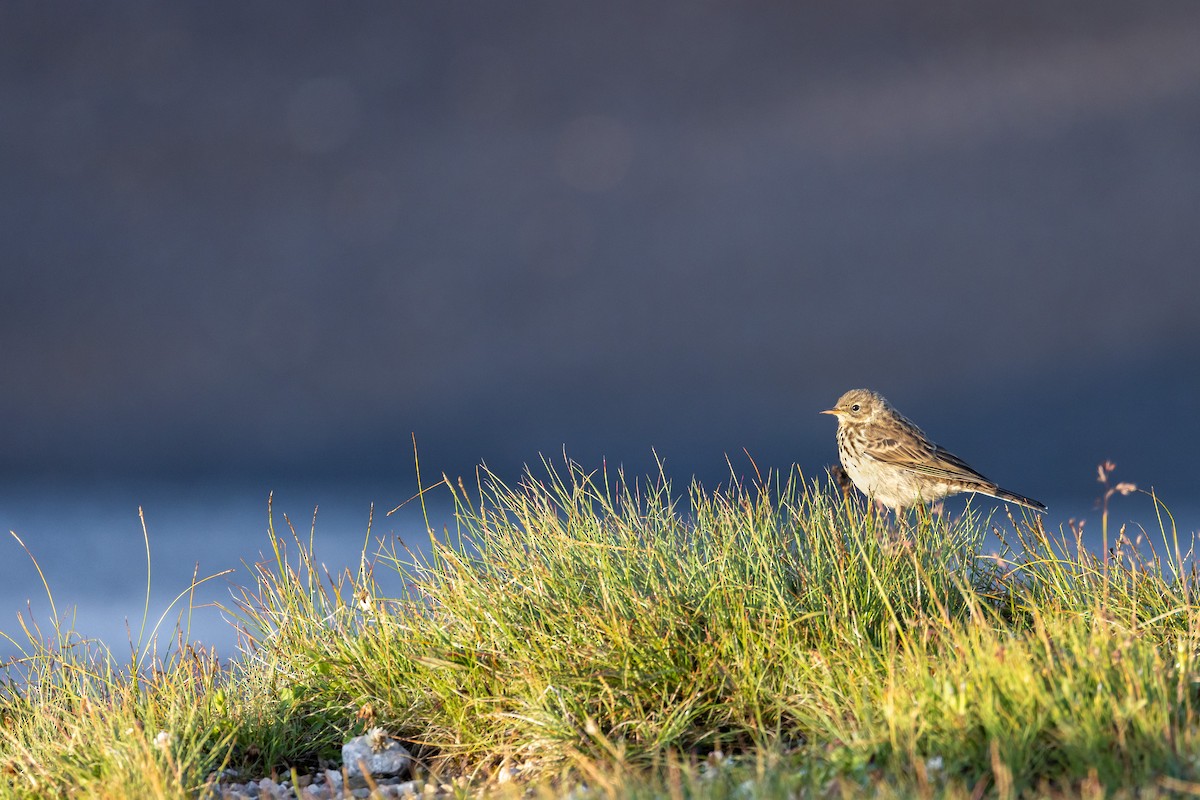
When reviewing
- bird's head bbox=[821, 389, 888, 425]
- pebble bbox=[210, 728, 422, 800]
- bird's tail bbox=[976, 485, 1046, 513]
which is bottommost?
pebble bbox=[210, 728, 422, 800]

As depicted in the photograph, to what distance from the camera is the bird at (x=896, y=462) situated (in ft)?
30.9

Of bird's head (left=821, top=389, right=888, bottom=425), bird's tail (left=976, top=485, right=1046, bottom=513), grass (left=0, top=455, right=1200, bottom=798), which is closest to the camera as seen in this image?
grass (left=0, top=455, right=1200, bottom=798)

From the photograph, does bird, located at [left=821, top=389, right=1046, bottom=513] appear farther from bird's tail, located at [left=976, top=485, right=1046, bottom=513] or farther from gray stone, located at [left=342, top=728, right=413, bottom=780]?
gray stone, located at [left=342, top=728, right=413, bottom=780]

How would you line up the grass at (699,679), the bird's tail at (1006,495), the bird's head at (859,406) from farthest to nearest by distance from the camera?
1. the bird's head at (859,406)
2. the bird's tail at (1006,495)
3. the grass at (699,679)

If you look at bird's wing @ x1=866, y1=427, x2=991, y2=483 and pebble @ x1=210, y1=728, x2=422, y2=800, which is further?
bird's wing @ x1=866, y1=427, x2=991, y2=483

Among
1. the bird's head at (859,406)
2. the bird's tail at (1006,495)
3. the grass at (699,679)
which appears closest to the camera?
the grass at (699,679)

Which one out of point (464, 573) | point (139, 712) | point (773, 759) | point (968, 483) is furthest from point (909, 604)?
point (139, 712)

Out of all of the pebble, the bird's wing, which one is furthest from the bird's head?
the pebble

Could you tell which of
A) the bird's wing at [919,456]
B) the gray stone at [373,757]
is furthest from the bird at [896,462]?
the gray stone at [373,757]

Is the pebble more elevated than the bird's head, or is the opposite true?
the bird's head

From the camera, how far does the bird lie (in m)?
9.41

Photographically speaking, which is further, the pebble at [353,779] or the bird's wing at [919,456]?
the bird's wing at [919,456]

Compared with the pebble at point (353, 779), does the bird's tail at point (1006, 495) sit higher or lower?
higher

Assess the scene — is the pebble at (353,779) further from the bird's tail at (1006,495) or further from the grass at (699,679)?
the bird's tail at (1006,495)
